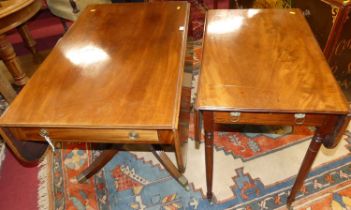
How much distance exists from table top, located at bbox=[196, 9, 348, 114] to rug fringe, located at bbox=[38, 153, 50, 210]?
1148mm

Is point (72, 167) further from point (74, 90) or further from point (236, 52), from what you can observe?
point (236, 52)

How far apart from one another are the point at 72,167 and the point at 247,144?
3.76 ft

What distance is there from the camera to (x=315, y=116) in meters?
0.98

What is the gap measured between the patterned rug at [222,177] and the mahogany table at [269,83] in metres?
0.16

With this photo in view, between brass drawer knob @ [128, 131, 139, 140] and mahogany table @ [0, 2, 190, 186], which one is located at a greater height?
mahogany table @ [0, 2, 190, 186]

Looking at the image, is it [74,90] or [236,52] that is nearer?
[74,90]

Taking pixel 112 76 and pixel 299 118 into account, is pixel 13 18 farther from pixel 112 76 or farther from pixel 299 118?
pixel 299 118

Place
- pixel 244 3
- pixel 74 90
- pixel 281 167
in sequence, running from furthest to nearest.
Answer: pixel 244 3 < pixel 281 167 < pixel 74 90

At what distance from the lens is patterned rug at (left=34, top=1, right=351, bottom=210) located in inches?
57.6

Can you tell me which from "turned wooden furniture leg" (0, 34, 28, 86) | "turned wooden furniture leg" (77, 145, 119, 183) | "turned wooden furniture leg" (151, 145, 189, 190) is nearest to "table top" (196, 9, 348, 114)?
"turned wooden furniture leg" (151, 145, 189, 190)

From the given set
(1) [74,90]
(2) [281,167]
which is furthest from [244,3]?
(1) [74,90]

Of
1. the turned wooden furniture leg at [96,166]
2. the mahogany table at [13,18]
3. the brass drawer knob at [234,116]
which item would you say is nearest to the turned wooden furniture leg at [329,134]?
the brass drawer knob at [234,116]

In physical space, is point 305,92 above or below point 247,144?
above

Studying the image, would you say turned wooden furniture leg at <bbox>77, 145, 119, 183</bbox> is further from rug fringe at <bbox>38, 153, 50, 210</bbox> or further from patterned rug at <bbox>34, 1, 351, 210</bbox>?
rug fringe at <bbox>38, 153, 50, 210</bbox>
